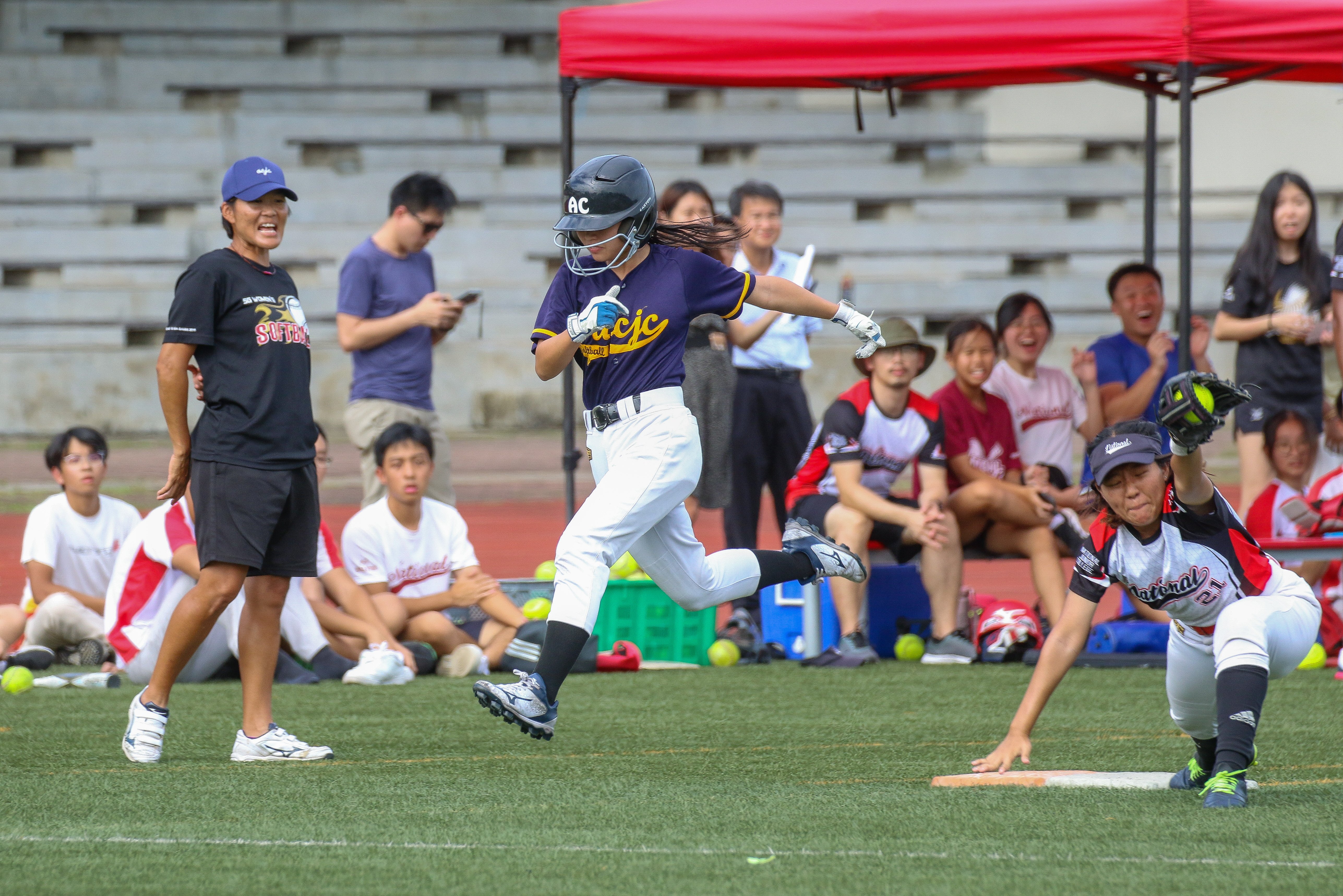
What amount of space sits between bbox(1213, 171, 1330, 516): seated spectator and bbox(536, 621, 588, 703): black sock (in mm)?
4690

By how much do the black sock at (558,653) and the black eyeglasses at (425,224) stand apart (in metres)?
3.64

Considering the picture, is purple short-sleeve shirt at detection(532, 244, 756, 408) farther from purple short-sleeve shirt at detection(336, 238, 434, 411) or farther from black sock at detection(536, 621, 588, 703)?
purple short-sleeve shirt at detection(336, 238, 434, 411)

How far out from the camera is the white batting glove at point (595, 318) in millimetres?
4754

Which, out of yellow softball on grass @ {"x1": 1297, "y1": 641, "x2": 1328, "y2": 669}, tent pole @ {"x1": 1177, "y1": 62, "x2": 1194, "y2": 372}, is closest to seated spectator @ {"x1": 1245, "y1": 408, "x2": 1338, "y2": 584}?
yellow softball on grass @ {"x1": 1297, "y1": 641, "x2": 1328, "y2": 669}

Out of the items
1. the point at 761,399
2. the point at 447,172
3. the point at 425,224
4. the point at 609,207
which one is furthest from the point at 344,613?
the point at 447,172

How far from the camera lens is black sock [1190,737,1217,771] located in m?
4.50

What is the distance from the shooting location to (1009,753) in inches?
179

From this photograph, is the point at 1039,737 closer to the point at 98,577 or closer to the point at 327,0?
the point at 98,577

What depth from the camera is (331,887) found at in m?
3.36

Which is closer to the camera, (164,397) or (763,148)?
(164,397)

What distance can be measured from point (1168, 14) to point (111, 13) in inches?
651

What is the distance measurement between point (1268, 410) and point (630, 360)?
4.54 metres

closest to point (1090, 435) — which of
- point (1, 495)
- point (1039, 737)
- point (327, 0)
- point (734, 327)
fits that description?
point (734, 327)

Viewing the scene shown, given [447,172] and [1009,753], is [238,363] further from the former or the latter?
[447,172]
